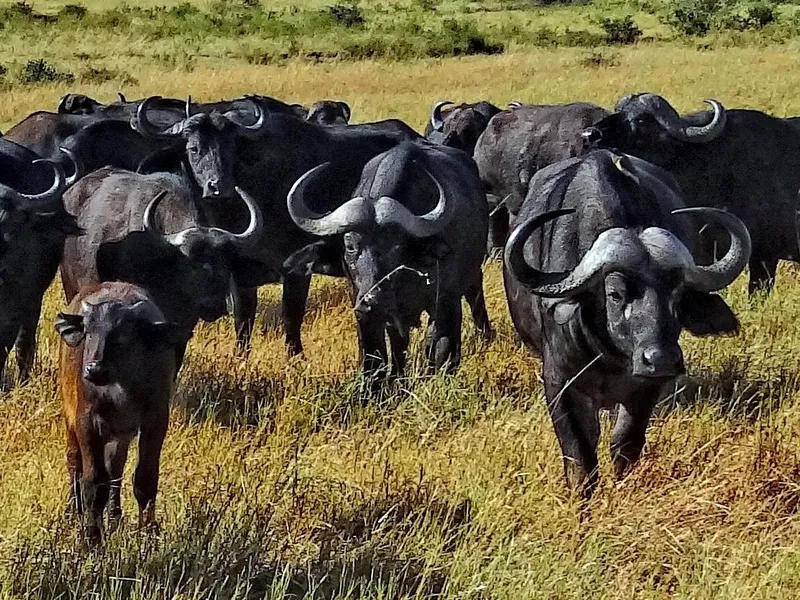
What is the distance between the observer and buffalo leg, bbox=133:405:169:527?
4.56 metres

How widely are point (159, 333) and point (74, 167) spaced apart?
432 cm

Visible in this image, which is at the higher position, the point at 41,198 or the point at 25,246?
the point at 41,198

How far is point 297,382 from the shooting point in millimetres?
6840

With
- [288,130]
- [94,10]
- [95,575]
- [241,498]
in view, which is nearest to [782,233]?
[288,130]

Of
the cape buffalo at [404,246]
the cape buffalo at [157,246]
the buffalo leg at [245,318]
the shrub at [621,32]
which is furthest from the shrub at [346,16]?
the cape buffalo at [157,246]

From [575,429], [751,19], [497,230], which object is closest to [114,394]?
[575,429]

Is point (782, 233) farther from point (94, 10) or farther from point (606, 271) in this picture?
point (94, 10)

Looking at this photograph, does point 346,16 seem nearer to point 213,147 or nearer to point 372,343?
point 213,147

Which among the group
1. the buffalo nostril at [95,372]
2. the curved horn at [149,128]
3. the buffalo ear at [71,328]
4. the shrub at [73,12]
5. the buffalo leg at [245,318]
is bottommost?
the shrub at [73,12]

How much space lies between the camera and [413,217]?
6648 mm

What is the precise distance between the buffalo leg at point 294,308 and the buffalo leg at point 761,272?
10.9 feet

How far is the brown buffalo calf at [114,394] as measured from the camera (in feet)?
14.2

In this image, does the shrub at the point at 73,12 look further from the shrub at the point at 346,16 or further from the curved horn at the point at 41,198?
the curved horn at the point at 41,198

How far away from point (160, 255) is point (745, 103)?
50.8ft
